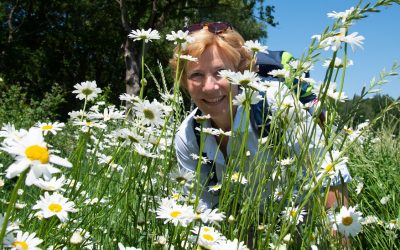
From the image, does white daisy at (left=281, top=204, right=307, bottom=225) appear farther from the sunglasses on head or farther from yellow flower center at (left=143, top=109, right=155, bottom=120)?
the sunglasses on head

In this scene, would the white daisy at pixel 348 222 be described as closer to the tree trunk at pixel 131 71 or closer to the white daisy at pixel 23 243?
the white daisy at pixel 23 243

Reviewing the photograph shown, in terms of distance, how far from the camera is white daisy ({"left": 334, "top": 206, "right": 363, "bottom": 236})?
3.75 feet

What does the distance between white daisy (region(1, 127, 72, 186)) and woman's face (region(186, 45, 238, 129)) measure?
1393mm

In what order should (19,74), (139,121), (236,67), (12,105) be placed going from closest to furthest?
(139,121)
(236,67)
(12,105)
(19,74)

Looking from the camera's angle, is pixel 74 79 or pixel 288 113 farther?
pixel 74 79

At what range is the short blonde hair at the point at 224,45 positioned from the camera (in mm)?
2100

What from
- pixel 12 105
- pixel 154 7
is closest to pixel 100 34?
pixel 154 7

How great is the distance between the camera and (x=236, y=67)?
218cm

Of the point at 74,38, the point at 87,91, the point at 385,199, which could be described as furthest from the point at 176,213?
the point at 74,38

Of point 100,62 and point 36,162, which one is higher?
point 100,62

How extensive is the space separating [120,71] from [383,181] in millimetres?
19229

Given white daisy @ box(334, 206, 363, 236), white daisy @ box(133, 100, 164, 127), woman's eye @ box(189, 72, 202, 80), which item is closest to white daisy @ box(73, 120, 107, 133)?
white daisy @ box(133, 100, 164, 127)

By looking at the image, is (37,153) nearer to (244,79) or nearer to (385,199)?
(244,79)

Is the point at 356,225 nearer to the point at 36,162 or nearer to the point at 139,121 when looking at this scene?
the point at 139,121
